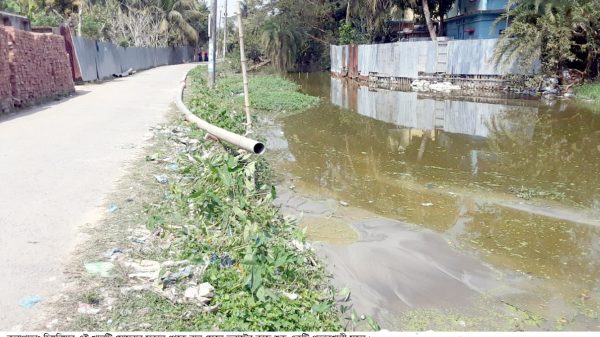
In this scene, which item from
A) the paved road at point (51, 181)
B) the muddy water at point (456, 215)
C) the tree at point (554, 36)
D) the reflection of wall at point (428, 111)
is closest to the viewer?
the paved road at point (51, 181)

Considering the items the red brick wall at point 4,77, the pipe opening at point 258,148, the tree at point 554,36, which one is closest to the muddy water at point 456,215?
the pipe opening at point 258,148

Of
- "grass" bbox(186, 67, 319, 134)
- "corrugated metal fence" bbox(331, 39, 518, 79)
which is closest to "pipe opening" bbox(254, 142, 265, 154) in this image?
"grass" bbox(186, 67, 319, 134)

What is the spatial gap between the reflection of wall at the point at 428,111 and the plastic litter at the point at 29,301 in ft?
35.3

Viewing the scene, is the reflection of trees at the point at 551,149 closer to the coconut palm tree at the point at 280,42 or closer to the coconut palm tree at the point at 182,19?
the coconut palm tree at the point at 280,42

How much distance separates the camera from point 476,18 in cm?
2831

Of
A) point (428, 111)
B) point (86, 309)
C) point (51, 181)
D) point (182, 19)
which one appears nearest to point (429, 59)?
point (428, 111)

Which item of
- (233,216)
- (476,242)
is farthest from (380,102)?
(233,216)

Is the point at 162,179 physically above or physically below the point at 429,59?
below

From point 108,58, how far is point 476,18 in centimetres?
1975

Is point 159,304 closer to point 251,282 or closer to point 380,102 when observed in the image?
point 251,282

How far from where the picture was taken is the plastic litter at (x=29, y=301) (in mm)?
3230

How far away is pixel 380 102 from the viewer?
18812 millimetres

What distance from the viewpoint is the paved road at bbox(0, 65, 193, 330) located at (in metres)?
3.63

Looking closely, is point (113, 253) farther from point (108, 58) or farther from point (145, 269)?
point (108, 58)
